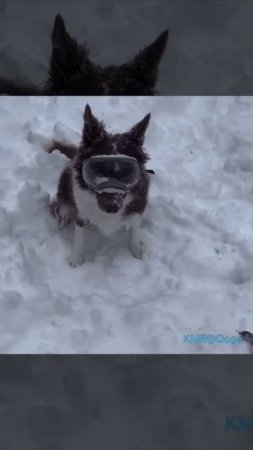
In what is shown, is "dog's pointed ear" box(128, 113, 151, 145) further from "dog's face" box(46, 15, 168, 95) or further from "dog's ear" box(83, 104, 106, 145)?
"dog's face" box(46, 15, 168, 95)

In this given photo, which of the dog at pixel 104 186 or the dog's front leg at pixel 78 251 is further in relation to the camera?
the dog's front leg at pixel 78 251

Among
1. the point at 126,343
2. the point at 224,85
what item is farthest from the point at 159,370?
the point at 224,85

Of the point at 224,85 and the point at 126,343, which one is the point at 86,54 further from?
the point at 126,343

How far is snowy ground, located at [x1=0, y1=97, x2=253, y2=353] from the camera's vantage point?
7.74ft

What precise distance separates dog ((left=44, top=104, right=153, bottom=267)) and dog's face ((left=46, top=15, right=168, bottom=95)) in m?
0.40

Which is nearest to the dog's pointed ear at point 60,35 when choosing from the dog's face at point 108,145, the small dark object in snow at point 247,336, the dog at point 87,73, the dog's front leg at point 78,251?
the dog at point 87,73

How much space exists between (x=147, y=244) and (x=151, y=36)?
962 millimetres

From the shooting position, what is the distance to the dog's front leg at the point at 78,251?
2590mm

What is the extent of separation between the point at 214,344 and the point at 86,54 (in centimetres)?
137

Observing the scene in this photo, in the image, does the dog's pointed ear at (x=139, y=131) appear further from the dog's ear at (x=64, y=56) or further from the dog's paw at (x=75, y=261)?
the dog's paw at (x=75, y=261)

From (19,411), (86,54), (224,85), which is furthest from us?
(224,85)

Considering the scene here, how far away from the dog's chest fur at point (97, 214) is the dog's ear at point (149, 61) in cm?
59

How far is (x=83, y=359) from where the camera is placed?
2229 millimetres

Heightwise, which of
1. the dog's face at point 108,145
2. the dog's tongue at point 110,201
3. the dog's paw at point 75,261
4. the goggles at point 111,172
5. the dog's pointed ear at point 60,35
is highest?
the dog's pointed ear at point 60,35
